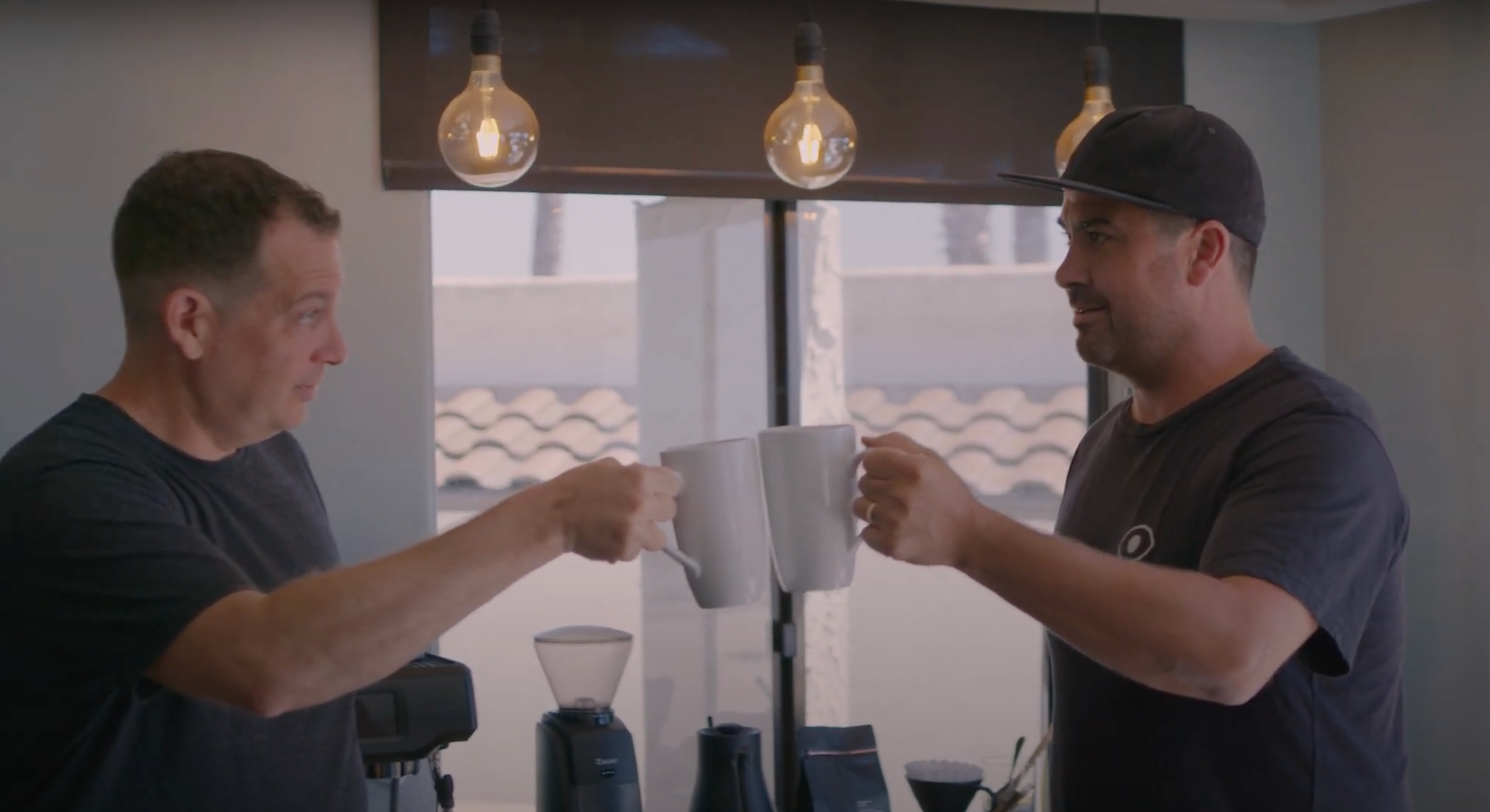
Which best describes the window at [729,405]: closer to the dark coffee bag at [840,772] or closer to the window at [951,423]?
the window at [951,423]

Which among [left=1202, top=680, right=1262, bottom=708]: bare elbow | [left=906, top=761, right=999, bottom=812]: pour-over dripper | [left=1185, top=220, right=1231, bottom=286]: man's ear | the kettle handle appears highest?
[left=1185, top=220, right=1231, bottom=286]: man's ear

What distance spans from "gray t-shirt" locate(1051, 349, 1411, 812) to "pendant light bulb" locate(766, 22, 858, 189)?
0.78 metres

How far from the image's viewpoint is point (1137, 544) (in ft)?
5.24

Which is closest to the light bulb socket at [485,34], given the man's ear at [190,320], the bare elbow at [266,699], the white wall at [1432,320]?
the man's ear at [190,320]

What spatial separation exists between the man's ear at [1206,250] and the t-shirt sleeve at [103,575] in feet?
3.47

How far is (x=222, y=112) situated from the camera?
302 centimetres

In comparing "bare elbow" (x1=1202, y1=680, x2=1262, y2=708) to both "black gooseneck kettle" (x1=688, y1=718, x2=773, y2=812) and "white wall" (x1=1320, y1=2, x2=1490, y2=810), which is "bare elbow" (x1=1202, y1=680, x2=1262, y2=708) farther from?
"white wall" (x1=1320, y1=2, x2=1490, y2=810)

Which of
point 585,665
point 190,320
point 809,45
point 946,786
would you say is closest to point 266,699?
point 190,320

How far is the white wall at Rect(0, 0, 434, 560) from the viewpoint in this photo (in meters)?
2.93

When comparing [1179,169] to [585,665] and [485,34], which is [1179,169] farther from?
[585,665]

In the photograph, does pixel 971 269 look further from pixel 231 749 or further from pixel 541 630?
pixel 231 749

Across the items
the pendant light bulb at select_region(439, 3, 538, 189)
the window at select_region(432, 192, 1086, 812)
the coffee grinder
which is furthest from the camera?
the window at select_region(432, 192, 1086, 812)

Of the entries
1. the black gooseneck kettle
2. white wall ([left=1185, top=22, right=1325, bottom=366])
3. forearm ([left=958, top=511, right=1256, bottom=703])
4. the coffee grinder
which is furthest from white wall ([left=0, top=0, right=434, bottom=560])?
white wall ([left=1185, top=22, right=1325, bottom=366])

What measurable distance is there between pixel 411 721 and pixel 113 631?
1.41m
